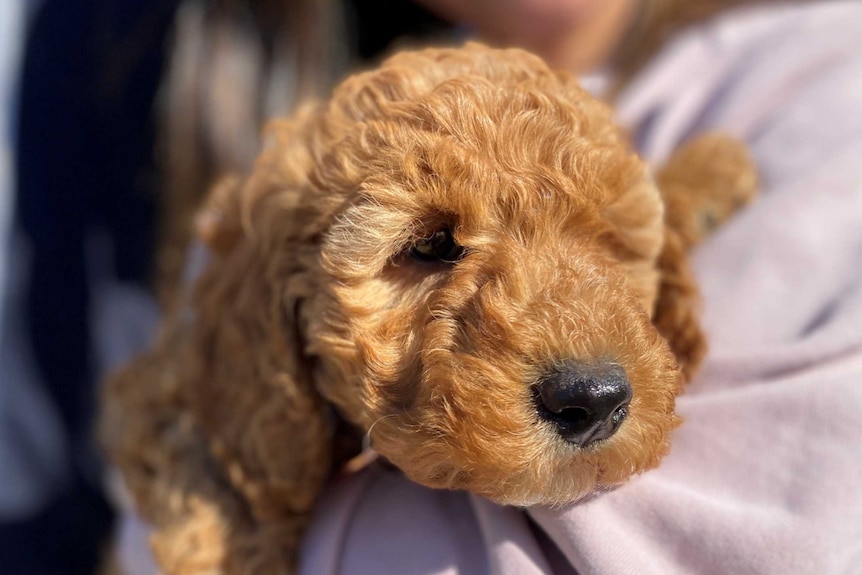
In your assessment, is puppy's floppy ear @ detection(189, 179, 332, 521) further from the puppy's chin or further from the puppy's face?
the puppy's chin

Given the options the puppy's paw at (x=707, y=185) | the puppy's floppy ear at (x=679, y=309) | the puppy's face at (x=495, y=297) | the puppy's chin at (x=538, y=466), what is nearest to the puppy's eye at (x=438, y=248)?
the puppy's face at (x=495, y=297)

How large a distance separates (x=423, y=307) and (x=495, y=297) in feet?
0.56

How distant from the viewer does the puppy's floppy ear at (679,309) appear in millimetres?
1548

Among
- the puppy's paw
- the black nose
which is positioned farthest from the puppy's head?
the puppy's paw

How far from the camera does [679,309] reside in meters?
1.56

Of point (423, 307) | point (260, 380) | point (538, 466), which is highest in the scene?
point (423, 307)

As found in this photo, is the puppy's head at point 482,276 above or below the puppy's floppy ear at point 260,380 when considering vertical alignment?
above

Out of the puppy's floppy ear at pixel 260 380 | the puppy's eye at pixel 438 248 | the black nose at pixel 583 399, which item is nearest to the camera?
the black nose at pixel 583 399

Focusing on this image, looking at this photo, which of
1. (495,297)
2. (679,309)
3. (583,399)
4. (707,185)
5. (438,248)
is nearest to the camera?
(583,399)

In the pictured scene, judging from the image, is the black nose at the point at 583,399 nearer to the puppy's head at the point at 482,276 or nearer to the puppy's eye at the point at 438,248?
the puppy's head at the point at 482,276

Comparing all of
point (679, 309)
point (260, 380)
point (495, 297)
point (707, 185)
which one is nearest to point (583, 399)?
point (495, 297)

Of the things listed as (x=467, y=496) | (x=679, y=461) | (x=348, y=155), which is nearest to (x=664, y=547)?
(x=679, y=461)

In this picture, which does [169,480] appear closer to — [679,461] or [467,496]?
[467,496]

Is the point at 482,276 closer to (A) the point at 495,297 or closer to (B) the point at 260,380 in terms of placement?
(A) the point at 495,297
